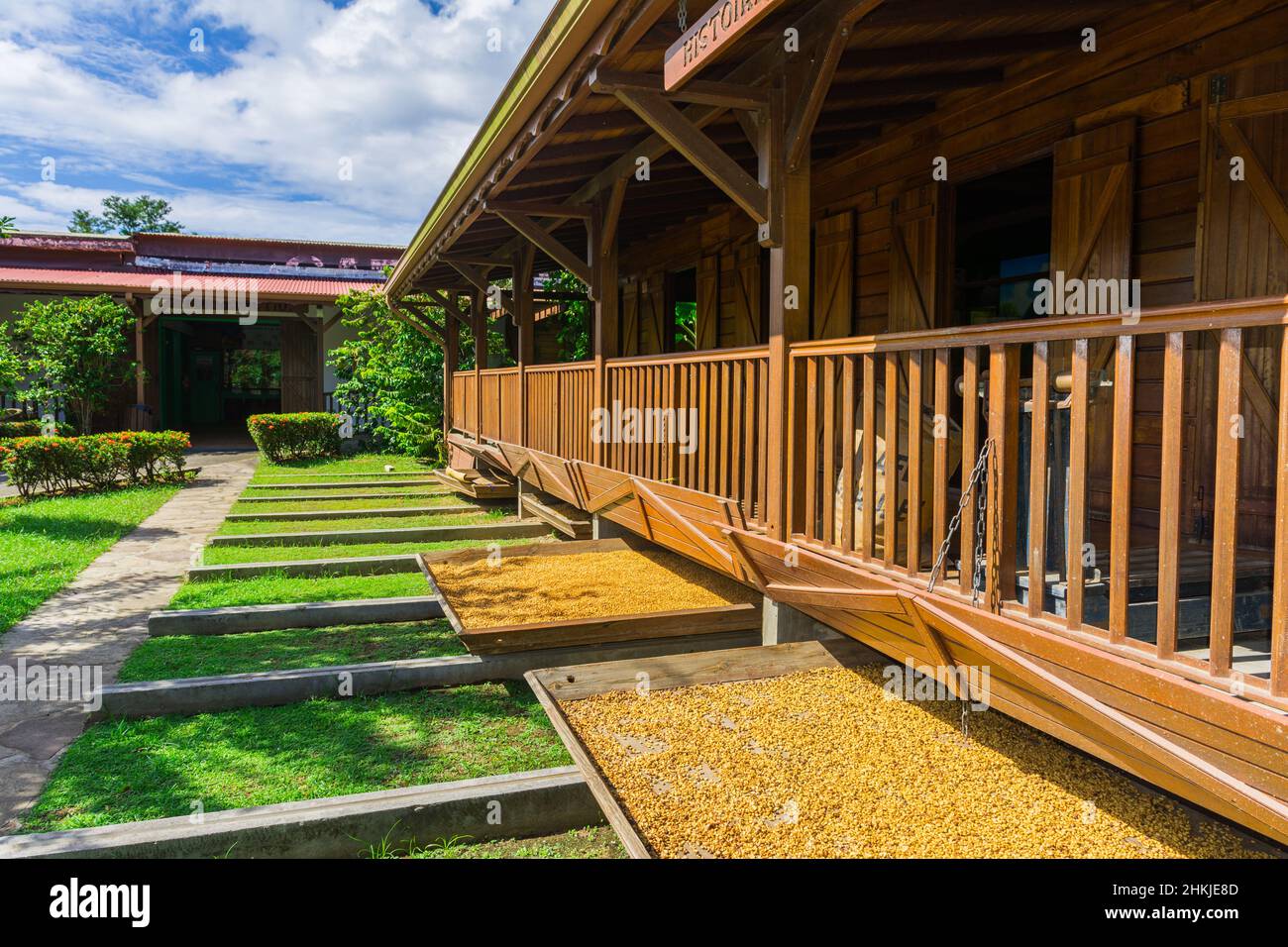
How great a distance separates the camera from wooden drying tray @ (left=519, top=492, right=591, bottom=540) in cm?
869

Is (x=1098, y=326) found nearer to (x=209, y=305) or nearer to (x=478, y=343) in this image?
(x=478, y=343)

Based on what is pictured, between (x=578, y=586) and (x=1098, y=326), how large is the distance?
14.4 feet

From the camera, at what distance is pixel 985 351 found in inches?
272

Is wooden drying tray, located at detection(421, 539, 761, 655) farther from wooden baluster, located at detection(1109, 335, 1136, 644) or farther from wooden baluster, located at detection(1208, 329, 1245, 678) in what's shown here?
wooden baluster, located at detection(1208, 329, 1245, 678)

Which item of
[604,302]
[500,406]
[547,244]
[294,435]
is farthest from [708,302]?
[294,435]

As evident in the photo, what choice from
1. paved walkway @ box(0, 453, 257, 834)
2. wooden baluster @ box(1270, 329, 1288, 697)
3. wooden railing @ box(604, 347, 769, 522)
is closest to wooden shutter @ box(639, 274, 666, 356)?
wooden railing @ box(604, 347, 769, 522)

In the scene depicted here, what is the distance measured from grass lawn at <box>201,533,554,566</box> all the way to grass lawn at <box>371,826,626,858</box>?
16.5 ft

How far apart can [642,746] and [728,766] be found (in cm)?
36

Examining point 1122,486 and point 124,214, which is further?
point 124,214

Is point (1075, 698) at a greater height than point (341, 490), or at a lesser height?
greater

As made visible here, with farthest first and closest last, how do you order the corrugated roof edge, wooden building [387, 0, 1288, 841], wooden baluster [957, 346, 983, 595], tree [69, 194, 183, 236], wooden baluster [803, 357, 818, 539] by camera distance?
tree [69, 194, 183, 236]
the corrugated roof edge
wooden baluster [803, 357, 818, 539]
wooden baluster [957, 346, 983, 595]
wooden building [387, 0, 1288, 841]

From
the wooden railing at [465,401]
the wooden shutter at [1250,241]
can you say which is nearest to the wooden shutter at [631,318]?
the wooden railing at [465,401]
